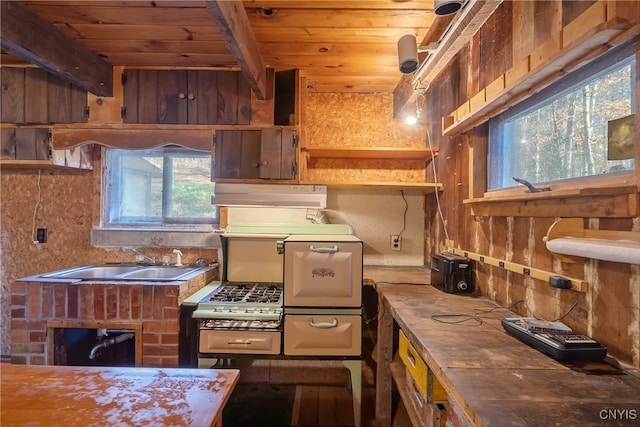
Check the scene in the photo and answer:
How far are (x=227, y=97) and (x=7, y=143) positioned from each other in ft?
5.42

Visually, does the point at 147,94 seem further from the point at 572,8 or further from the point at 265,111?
the point at 572,8

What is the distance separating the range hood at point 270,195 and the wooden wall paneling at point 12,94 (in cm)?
154

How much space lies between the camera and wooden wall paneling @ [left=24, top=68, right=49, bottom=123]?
2230 millimetres

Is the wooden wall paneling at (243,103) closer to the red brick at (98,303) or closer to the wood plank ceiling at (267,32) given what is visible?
the wood plank ceiling at (267,32)

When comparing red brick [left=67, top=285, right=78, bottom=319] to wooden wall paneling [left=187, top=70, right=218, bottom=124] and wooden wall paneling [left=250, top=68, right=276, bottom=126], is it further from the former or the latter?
wooden wall paneling [left=250, top=68, right=276, bottom=126]

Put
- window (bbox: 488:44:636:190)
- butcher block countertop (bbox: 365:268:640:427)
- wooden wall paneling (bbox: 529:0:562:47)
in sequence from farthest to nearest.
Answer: wooden wall paneling (bbox: 529:0:562:47), window (bbox: 488:44:636:190), butcher block countertop (bbox: 365:268:640:427)

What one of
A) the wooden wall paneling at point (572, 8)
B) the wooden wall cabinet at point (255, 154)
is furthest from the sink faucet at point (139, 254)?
the wooden wall paneling at point (572, 8)

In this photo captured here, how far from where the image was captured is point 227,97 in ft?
7.48

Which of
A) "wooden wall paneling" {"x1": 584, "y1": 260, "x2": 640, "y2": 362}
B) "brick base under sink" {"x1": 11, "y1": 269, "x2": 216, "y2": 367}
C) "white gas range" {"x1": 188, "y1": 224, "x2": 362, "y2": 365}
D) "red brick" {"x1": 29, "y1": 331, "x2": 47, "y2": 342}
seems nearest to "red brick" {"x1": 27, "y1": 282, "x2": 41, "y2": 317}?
"brick base under sink" {"x1": 11, "y1": 269, "x2": 216, "y2": 367}

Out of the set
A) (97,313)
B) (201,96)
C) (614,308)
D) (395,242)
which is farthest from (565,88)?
(97,313)

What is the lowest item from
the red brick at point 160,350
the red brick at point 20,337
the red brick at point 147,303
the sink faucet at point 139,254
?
the red brick at point 160,350

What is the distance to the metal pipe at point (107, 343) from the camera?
2.06m

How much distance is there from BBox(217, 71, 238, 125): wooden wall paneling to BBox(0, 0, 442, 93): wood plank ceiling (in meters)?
0.08

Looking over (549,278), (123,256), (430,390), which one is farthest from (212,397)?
(123,256)
